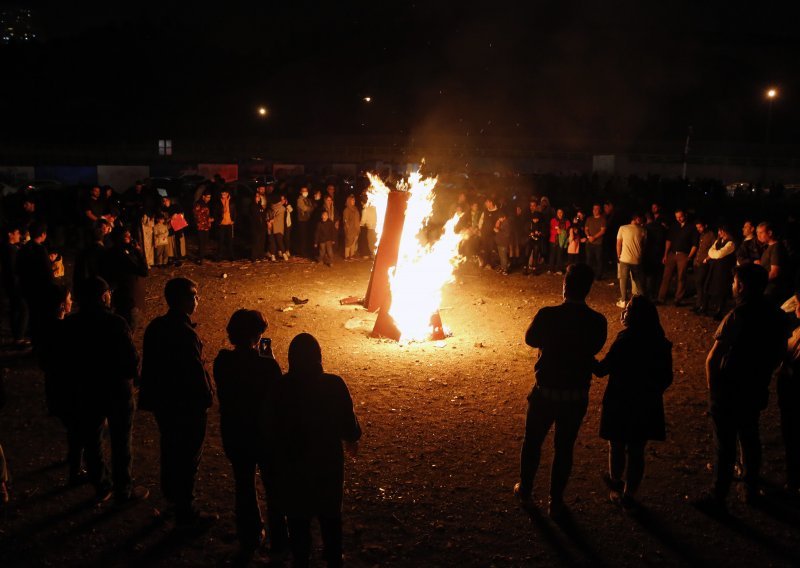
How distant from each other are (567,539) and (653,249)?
29.9 ft

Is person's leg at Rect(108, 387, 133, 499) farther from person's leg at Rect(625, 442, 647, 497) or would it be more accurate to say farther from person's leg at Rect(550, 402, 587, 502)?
person's leg at Rect(625, 442, 647, 497)

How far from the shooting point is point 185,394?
4.71m

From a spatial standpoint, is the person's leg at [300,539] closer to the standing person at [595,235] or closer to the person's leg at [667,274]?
the person's leg at [667,274]

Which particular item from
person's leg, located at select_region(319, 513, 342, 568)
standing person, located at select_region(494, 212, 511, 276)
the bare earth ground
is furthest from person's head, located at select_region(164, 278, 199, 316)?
standing person, located at select_region(494, 212, 511, 276)

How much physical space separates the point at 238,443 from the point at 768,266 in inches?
352

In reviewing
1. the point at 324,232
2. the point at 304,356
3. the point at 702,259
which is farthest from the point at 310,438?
the point at 324,232

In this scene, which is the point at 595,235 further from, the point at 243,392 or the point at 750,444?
the point at 243,392

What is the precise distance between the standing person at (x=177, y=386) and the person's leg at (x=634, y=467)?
3.51 metres

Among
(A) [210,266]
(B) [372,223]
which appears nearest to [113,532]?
(A) [210,266]

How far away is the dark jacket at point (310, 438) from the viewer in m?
3.84

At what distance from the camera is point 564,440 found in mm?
5148

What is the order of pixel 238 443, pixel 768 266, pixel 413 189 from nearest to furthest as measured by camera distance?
pixel 238 443 → pixel 768 266 → pixel 413 189

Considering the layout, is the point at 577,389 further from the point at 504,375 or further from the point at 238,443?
the point at 504,375

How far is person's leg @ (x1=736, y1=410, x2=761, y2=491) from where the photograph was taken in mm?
5266
